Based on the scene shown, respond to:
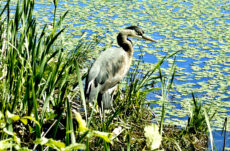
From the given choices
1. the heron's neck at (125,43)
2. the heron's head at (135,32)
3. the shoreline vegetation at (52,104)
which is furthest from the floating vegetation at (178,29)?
the shoreline vegetation at (52,104)

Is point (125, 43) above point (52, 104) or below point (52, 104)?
above

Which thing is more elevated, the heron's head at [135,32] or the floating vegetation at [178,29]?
the heron's head at [135,32]

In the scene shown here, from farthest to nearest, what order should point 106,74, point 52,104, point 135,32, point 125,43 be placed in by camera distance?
point 135,32 → point 125,43 → point 106,74 → point 52,104

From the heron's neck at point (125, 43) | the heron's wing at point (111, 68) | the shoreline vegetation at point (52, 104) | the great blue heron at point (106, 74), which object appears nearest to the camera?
the shoreline vegetation at point (52, 104)

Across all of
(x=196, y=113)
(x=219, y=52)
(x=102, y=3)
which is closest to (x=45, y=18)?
(x=102, y=3)

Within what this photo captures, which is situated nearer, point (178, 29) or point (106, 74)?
point (106, 74)

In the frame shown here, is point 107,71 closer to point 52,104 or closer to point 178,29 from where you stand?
point 52,104

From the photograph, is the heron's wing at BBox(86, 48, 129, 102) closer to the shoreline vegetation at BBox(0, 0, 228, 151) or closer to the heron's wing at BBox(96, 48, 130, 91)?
the heron's wing at BBox(96, 48, 130, 91)

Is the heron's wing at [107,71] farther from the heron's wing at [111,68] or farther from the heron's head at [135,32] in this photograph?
the heron's head at [135,32]

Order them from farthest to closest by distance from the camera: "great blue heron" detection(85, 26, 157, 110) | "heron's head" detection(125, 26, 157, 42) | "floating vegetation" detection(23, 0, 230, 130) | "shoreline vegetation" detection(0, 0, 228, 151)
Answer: "floating vegetation" detection(23, 0, 230, 130)
"heron's head" detection(125, 26, 157, 42)
"great blue heron" detection(85, 26, 157, 110)
"shoreline vegetation" detection(0, 0, 228, 151)

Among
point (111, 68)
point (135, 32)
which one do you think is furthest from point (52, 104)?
point (135, 32)

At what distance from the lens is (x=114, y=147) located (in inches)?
121

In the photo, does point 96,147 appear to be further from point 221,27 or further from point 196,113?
point 221,27

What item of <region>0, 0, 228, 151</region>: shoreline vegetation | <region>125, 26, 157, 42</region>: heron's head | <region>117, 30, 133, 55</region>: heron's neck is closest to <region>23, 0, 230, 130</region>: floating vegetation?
<region>117, 30, 133, 55</region>: heron's neck
